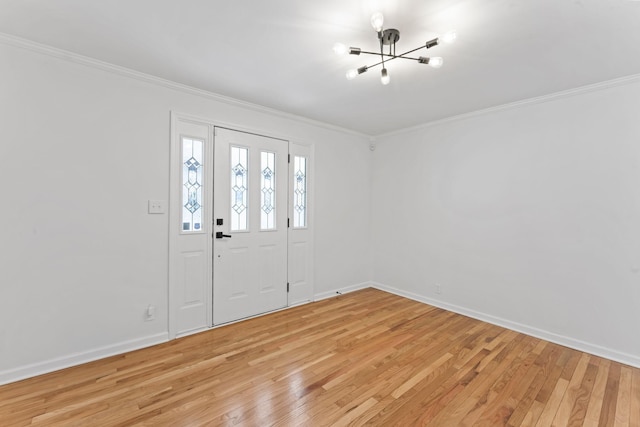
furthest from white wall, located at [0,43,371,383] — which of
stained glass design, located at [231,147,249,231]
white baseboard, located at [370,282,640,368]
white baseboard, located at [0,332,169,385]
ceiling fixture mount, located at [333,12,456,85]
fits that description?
white baseboard, located at [370,282,640,368]

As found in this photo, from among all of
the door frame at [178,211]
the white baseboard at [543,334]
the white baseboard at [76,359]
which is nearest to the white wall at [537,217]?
the white baseboard at [543,334]

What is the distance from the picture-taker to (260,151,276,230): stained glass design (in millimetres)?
3562

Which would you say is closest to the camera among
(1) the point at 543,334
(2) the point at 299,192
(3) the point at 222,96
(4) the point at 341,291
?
(1) the point at 543,334

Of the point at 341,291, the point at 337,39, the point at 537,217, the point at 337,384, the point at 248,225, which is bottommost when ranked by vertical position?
the point at 337,384

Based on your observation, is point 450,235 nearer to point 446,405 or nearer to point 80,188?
point 446,405

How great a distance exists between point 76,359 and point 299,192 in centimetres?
281

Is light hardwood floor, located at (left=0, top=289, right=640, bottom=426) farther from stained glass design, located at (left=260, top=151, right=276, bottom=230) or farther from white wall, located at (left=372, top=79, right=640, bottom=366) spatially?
stained glass design, located at (left=260, top=151, right=276, bottom=230)

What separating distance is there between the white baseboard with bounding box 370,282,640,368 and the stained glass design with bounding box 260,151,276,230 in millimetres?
2379

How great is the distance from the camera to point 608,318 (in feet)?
8.78

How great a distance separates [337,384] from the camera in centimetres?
218

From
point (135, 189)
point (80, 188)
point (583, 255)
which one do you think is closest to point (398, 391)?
point (583, 255)

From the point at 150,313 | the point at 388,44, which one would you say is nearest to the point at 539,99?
the point at 388,44

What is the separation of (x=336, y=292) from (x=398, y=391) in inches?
89.7

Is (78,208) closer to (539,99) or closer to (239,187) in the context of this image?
(239,187)
